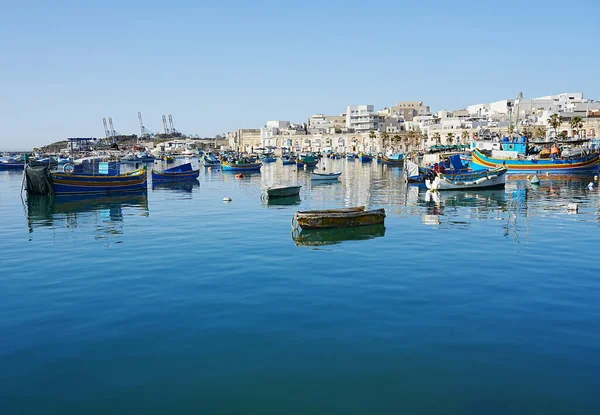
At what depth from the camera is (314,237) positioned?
923 inches

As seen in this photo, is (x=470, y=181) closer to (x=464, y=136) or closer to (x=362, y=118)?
(x=464, y=136)

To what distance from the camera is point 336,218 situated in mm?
24766

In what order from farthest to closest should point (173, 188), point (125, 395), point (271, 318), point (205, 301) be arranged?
1. point (173, 188)
2. point (205, 301)
3. point (271, 318)
4. point (125, 395)

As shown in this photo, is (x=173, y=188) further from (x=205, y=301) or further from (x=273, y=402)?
(x=273, y=402)

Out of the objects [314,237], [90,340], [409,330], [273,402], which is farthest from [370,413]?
[314,237]

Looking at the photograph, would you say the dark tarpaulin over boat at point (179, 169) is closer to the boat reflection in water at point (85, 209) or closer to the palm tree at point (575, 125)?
the boat reflection in water at point (85, 209)

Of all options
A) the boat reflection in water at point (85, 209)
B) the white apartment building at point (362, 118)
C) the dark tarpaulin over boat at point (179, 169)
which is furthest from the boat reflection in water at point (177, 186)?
the white apartment building at point (362, 118)

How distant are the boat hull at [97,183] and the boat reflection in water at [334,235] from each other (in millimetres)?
26832

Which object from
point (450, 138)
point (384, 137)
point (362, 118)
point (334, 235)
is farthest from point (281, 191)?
point (362, 118)

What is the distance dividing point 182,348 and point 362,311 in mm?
4613

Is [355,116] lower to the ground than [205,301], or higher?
higher

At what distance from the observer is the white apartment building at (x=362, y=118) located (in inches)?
6742

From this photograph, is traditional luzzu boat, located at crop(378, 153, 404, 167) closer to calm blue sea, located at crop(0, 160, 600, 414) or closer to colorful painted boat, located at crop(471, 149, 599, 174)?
colorful painted boat, located at crop(471, 149, 599, 174)

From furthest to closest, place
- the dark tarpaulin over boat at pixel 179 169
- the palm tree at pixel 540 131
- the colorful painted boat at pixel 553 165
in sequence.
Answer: the palm tree at pixel 540 131
the colorful painted boat at pixel 553 165
the dark tarpaulin over boat at pixel 179 169
